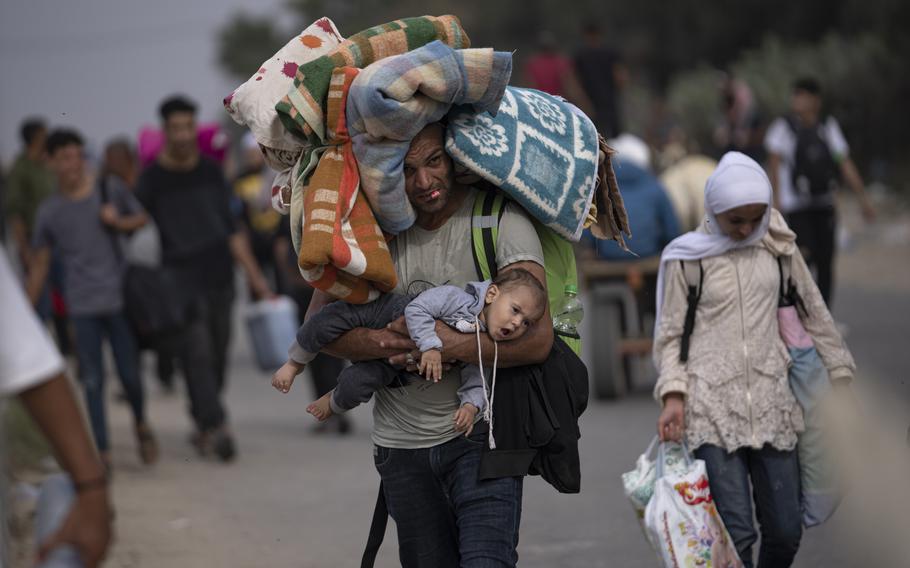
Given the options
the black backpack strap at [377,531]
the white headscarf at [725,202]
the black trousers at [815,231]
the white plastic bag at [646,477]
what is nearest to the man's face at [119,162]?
the black trousers at [815,231]

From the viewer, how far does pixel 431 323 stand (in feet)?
13.8

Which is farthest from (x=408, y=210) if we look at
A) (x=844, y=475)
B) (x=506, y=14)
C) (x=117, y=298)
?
(x=506, y=14)

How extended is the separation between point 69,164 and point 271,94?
17.8 feet

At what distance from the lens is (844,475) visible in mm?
5359

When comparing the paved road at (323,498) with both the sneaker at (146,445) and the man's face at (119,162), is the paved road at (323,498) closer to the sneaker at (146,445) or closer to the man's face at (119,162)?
the sneaker at (146,445)

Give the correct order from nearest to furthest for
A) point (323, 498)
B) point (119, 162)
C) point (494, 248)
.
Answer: point (494, 248), point (323, 498), point (119, 162)

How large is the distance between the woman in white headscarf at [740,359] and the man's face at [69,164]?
5.07 meters

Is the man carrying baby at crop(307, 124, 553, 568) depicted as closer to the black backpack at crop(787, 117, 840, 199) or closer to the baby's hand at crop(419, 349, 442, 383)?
the baby's hand at crop(419, 349, 442, 383)

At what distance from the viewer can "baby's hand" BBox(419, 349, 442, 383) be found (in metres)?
4.18

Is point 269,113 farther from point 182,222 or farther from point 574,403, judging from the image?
point 182,222

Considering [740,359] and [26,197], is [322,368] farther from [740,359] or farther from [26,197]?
[740,359]

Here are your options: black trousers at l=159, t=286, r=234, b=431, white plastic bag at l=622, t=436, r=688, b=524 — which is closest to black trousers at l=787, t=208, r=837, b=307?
black trousers at l=159, t=286, r=234, b=431

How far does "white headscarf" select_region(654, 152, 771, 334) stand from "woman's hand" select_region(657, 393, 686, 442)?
32cm

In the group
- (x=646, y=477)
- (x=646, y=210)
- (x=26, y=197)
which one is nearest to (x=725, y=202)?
(x=646, y=477)
